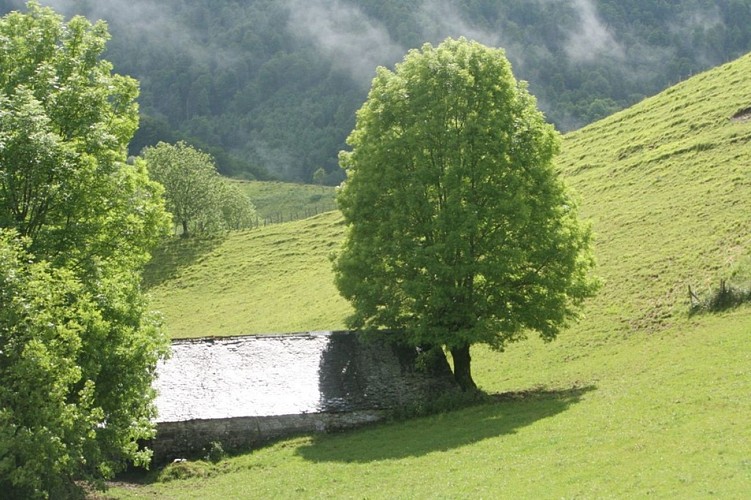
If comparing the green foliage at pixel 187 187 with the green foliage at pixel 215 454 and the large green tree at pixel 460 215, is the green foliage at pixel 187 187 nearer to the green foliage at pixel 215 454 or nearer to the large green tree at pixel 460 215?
the large green tree at pixel 460 215

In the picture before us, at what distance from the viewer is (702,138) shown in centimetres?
7006

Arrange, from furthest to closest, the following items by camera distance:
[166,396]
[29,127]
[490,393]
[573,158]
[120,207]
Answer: [573,158]
[490,393]
[166,396]
[120,207]
[29,127]

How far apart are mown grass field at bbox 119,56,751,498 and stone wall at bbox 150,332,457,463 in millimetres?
1340

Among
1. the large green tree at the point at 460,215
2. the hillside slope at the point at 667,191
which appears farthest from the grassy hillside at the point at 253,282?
the hillside slope at the point at 667,191

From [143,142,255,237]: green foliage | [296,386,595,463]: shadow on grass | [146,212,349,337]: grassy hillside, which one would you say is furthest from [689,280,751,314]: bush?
[143,142,255,237]: green foliage

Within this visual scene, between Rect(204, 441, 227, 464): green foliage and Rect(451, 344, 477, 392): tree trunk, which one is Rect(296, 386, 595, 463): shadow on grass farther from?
Rect(204, 441, 227, 464): green foliage

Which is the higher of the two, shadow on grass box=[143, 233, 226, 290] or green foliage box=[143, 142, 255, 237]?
green foliage box=[143, 142, 255, 237]

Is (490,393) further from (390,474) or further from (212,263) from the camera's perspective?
(212,263)

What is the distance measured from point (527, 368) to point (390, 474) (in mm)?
17902

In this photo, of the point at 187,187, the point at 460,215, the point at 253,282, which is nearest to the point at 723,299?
the point at 460,215

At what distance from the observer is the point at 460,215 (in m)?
36.6

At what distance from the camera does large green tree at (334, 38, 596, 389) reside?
3669 cm

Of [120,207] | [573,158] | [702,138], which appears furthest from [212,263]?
[120,207]

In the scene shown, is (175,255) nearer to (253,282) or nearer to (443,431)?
(253,282)
